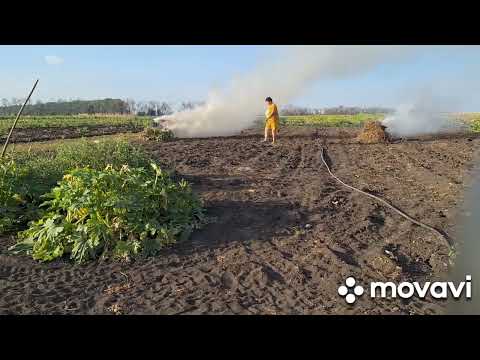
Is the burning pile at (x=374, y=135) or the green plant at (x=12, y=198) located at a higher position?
the burning pile at (x=374, y=135)

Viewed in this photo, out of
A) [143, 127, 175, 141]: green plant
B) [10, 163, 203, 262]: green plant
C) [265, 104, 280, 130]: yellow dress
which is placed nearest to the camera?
[10, 163, 203, 262]: green plant

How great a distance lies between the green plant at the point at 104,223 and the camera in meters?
4.83

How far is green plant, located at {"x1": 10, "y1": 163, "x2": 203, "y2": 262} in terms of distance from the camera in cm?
483

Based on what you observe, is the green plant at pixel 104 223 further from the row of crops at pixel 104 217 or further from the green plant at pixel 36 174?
the green plant at pixel 36 174

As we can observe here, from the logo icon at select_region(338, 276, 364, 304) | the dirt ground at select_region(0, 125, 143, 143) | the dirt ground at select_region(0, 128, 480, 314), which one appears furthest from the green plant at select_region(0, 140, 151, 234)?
the dirt ground at select_region(0, 125, 143, 143)

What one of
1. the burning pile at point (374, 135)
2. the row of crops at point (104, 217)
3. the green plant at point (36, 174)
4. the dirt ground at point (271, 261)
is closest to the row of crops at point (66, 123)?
the burning pile at point (374, 135)

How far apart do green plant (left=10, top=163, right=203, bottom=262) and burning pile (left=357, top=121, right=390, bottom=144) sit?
38.1 feet

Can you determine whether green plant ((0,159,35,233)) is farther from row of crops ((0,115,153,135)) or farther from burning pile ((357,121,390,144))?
row of crops ((0,115,153,135))

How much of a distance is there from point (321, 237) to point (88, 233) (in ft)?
8.87

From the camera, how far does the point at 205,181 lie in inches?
323

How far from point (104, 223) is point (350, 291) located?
2.72 meters

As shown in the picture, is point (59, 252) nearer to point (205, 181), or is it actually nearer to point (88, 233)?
point (88, 233)

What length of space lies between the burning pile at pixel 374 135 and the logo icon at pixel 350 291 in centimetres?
1206

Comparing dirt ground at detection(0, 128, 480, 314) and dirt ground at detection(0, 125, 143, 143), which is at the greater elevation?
dirt ground at detection(0, 125, 143, 143)
